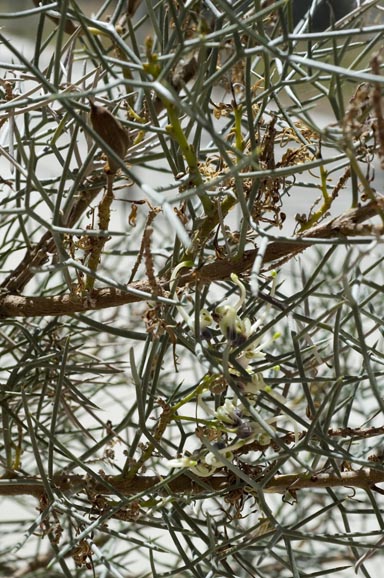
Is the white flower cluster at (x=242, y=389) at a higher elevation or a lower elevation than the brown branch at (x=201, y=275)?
lower

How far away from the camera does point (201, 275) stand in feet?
0.55

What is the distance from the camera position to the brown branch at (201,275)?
0.15 meters

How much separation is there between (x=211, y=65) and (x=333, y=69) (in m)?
0.06

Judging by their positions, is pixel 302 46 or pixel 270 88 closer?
pixel 270 88

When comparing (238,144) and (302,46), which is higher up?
(302,46)

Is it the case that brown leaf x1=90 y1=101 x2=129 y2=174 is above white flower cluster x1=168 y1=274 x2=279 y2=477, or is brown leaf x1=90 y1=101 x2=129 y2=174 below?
above

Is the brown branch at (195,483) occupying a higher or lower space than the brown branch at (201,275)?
lower

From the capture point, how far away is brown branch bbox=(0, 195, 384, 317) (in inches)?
6.0

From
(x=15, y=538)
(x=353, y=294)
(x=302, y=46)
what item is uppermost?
(x=302, y=46)

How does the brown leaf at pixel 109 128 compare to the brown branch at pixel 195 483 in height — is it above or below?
above

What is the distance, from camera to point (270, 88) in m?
0.17

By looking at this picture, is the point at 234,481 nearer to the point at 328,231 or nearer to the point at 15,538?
the point at 328,231

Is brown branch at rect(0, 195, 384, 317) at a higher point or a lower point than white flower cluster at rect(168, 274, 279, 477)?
higher

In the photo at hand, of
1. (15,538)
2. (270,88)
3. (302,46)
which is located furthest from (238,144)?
(15,538)
